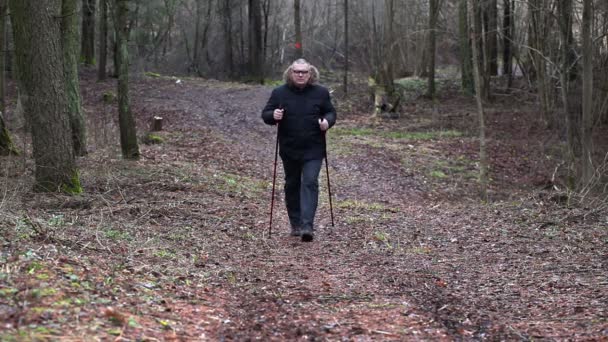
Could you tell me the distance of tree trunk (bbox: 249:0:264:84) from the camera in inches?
1455

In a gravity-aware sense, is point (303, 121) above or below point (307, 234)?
above

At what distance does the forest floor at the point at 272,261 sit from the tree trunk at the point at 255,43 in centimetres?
2050

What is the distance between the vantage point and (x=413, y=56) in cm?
4866

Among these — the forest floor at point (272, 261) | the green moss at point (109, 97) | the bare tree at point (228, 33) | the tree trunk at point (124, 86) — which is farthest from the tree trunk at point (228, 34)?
the tree trunk at point (124, 86)

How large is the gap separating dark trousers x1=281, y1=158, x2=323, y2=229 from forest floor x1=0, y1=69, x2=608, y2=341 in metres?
0.37

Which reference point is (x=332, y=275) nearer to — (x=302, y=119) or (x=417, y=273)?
(x=417, y=273)

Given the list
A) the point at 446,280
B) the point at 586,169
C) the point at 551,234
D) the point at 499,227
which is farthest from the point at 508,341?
the point at 586,169

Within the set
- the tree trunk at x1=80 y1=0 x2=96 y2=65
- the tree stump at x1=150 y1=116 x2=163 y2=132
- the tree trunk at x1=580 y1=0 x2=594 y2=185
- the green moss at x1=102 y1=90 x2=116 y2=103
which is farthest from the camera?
the tree trunk at x1=80 y1=0 x2=96 y2=65

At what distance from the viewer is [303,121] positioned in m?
8.86

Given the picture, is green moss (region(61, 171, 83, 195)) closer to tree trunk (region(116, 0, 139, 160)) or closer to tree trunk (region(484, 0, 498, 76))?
tree trunk (region(116, 0, 139, 160))

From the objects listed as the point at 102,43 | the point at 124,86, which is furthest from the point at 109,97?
the point at 124,86

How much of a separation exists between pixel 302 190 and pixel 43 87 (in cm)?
381

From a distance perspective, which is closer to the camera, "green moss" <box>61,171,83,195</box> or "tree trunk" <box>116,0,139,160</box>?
"green moss" <box>61,171,83,195</box>

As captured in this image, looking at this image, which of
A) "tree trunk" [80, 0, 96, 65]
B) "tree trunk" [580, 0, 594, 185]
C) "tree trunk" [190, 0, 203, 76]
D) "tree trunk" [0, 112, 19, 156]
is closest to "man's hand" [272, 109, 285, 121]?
"tree trunk" [0, 112, 19, 156]
